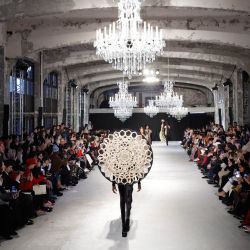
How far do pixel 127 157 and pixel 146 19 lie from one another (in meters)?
6.91

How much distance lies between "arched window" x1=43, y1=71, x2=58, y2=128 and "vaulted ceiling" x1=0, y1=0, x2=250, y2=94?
4.52 feet

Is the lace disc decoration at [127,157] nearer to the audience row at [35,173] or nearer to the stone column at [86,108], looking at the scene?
the audience row at [35,173]

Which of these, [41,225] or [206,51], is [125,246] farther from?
[206,51]

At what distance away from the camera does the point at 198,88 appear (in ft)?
103

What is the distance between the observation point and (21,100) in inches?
646

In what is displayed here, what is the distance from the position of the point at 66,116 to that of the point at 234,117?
8.94 meters

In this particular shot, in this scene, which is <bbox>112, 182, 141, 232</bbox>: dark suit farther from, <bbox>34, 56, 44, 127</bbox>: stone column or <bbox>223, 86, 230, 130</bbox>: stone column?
<bbox>223, 86, 230, 130</bbox>: stone column

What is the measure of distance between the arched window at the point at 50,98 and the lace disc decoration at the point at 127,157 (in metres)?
13.2

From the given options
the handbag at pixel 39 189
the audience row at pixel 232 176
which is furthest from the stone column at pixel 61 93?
the handbag at pixel 39 189

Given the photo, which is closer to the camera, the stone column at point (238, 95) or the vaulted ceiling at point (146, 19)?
the vaulted ceiling at point (146, 19)

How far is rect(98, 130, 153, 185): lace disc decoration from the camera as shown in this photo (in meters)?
6.38

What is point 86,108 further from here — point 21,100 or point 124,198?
point 124,198

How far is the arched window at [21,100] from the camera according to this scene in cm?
1556

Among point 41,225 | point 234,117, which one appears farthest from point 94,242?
point 234,117
